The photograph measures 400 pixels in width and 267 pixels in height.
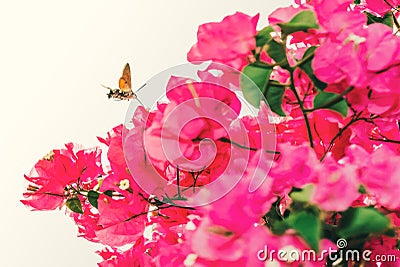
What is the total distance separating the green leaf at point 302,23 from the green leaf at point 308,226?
10 cm

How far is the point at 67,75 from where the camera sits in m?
1.25

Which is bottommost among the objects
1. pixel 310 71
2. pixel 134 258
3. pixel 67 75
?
pixel 134 258

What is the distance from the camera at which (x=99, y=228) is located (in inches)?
19.0

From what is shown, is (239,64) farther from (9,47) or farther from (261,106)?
(9,47)

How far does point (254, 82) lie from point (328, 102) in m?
0.04

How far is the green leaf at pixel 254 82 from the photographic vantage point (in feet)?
1.10

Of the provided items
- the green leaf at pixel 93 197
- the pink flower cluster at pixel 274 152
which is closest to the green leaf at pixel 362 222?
the pink flower cluster at pixel 274 152

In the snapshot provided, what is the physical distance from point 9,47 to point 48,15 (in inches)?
4.1

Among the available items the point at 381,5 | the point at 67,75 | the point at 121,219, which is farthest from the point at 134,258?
the point at 67,75

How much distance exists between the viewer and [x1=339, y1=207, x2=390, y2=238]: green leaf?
29 cm

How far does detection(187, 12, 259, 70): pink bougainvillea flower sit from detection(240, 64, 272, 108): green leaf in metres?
0.01

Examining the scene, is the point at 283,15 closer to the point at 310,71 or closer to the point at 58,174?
the point at 310,71

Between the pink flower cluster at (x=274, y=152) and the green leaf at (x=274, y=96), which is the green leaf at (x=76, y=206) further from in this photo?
the green leaf at (x=274, y=96)

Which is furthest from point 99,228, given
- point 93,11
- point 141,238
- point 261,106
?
point 93,11
